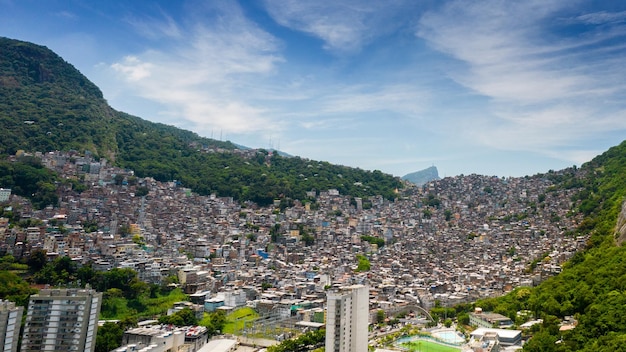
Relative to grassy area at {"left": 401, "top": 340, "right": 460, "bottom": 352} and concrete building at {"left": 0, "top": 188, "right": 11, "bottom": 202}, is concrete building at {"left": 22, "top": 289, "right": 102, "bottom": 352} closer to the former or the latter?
grassy area at {"left": 401, "top": 340, "right": 460, "bottom": 352}

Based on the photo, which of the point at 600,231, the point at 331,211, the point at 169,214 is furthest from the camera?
the point at 331,211

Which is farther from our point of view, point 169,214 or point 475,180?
point 475,180

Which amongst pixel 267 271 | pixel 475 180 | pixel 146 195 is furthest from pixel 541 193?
pixel 146 195

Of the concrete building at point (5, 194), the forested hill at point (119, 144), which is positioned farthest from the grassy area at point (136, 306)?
the forested hill at point (119, 144)

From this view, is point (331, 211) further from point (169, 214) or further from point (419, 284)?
point (419, 284)

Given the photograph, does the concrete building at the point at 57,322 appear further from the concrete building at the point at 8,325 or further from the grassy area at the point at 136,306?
the grassy area at the point at 136,306

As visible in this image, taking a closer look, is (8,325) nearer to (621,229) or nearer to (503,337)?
(503,337)

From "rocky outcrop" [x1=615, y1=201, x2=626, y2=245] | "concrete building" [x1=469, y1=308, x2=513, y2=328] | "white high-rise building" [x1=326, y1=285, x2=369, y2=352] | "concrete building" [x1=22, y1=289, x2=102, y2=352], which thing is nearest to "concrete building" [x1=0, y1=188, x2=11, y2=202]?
"concrete building" [x1=22, y1=289, x2=102, y2=352]
